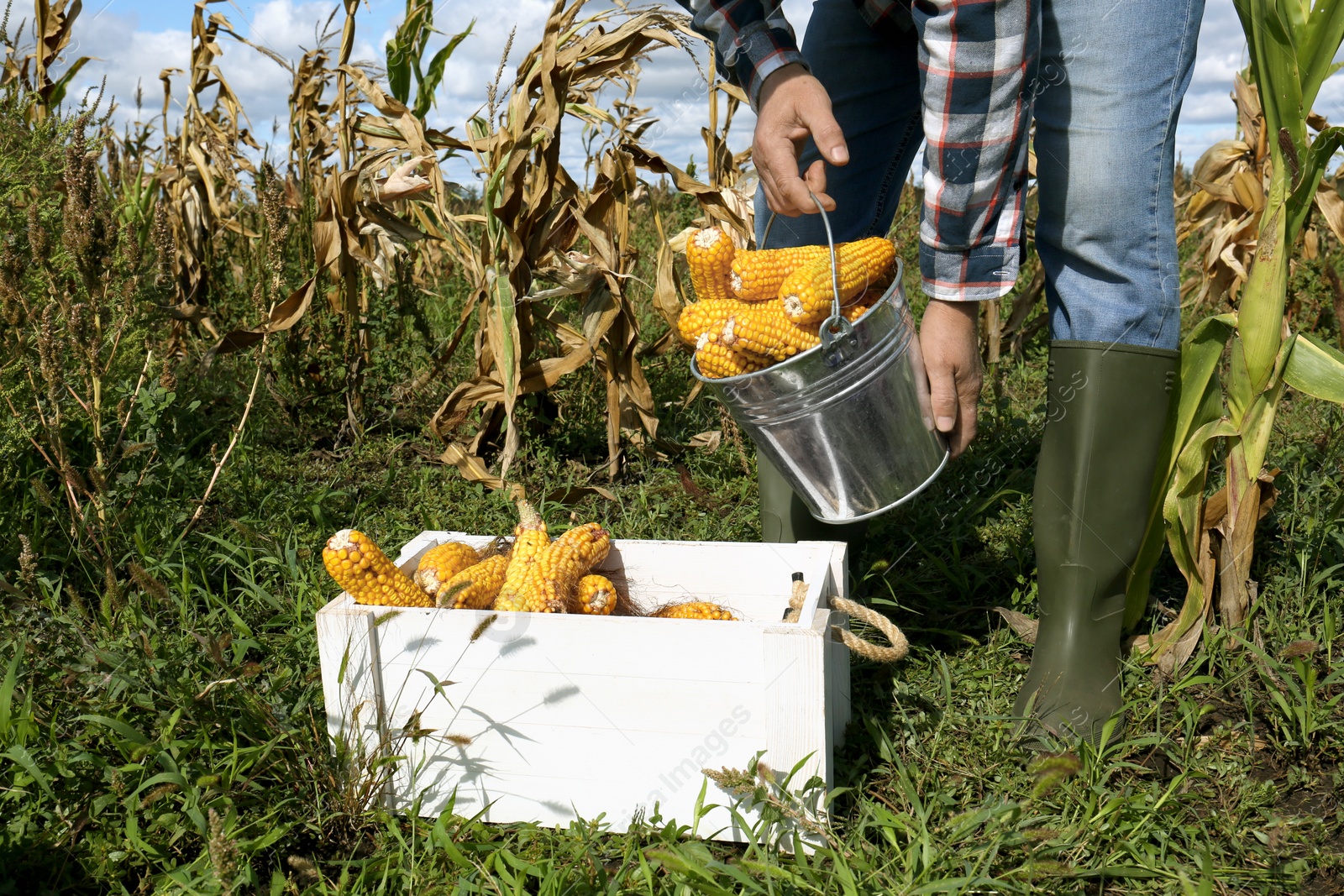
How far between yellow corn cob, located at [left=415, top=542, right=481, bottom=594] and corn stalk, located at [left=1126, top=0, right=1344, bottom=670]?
1377 millimetres

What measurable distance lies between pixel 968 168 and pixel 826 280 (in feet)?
0.94

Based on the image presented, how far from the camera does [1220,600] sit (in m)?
2.12

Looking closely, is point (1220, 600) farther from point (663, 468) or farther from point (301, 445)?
point (301, 445)

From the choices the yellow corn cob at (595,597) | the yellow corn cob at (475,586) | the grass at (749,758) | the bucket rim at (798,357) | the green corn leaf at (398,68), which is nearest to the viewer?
the grass at (749,758)

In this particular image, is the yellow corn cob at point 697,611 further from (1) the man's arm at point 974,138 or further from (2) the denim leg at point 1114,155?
(2) the denim leg at point 1114,155

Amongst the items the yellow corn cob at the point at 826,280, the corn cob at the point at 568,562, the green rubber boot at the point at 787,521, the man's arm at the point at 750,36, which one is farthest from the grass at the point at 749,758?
the man's arm at the point at 750,36

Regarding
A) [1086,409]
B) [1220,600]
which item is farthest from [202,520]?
[1220,600]

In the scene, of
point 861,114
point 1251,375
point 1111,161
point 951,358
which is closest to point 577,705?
point 951,358

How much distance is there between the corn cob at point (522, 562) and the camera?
5.69 ft

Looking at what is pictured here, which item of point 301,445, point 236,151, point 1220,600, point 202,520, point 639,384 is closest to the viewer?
point 1220,600

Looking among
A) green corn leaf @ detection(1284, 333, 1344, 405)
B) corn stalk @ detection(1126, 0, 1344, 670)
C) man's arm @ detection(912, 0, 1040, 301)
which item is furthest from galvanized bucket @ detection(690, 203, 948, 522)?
green corn leaf @ detection(1284, 333, 1344, 405)

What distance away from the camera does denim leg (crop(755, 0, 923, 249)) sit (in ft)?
6.84

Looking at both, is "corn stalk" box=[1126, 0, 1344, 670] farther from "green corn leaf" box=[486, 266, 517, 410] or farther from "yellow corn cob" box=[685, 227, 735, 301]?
"green corn leaf" box=[486, 266, 517, 410]

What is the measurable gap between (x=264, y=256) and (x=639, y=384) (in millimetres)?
1306
